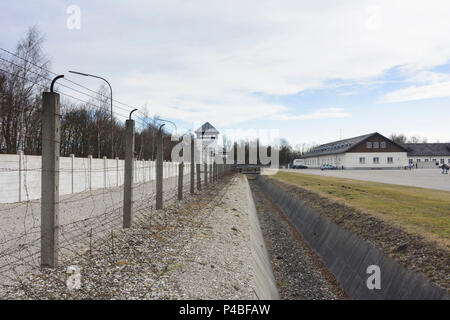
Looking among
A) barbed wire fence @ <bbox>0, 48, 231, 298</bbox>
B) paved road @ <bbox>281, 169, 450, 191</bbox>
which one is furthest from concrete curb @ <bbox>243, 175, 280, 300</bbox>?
paved road @ <bbox>281, 169, 450, 191</bbox>

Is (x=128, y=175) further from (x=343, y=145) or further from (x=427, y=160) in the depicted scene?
(x=427, y=160)

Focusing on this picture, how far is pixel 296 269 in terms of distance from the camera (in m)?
10.4

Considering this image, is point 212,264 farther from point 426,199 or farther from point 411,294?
point 426,199

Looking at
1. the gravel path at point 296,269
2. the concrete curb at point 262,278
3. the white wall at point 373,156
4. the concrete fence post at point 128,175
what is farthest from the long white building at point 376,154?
the concrete fence post at point 128,175

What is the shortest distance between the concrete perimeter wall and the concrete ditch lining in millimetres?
6962

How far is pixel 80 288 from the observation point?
481 centimetres

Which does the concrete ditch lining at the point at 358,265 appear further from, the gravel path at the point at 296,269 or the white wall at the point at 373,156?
the white wall at the point at 373,156

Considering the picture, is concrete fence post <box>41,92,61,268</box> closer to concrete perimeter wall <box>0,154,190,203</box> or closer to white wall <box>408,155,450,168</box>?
concrete perimeter wall <box>0,154,190,203</box>

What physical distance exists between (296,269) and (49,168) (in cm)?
764

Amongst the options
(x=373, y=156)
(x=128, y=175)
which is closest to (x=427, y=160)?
(x=373, y=156)

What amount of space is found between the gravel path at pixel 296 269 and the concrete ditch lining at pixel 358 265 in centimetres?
27
